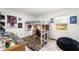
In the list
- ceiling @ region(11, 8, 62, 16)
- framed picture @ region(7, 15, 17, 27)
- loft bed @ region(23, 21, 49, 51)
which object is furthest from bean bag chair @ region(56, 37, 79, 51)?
framed picture @ region(7, 15, 17, 27)

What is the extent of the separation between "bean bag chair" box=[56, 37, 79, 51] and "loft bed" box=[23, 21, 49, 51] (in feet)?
0.73

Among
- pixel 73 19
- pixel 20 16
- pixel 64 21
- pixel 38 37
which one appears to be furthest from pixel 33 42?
pixel 73 19

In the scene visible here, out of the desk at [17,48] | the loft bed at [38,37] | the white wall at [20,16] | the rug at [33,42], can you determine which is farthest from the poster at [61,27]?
the desk at [17,48]

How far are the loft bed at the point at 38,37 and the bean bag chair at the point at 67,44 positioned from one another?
0.73 feet

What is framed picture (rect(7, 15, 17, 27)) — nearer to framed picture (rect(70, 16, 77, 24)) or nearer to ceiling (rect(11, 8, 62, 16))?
ceiling (rect(11, 8, 62, 16))

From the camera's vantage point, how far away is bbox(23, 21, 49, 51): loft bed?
1.58 meters

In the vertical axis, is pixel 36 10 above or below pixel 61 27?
above

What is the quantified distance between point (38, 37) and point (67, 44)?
461 mm

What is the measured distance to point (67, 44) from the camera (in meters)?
1.49

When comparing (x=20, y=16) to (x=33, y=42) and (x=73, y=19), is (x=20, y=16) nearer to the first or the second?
(x=33, y=42)

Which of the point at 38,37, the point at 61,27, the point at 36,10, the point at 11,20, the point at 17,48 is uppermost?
the point at 36,10
